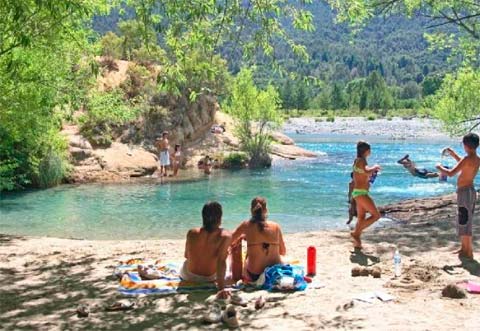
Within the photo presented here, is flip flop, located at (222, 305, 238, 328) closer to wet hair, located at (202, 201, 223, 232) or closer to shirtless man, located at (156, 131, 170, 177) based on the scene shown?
wet hair, located at (202, 201, 223, 232)

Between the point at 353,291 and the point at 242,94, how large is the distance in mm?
26894

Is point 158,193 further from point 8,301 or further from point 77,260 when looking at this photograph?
point 8,301

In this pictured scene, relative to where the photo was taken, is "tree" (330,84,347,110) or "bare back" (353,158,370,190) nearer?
"bare back" (353,158,370,190)

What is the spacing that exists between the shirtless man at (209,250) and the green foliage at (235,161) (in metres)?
25.7

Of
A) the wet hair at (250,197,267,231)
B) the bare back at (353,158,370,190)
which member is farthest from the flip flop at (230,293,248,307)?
the bare back at (353,158,370,190)

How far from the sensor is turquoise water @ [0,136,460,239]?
15695 mm

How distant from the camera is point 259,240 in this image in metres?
7.45

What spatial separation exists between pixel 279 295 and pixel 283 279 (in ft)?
0.80

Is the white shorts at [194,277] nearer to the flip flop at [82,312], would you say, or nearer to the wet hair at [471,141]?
the flip flop at [82,312]

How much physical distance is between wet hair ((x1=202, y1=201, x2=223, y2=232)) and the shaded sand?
2.80 feet

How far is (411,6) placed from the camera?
711 inches

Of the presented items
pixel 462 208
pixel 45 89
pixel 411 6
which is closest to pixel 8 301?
pixel 462 208

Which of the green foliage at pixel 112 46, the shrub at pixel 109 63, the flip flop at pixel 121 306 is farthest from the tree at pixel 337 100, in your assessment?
the flip flop at pixel 121 306

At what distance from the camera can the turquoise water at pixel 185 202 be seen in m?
15.7
